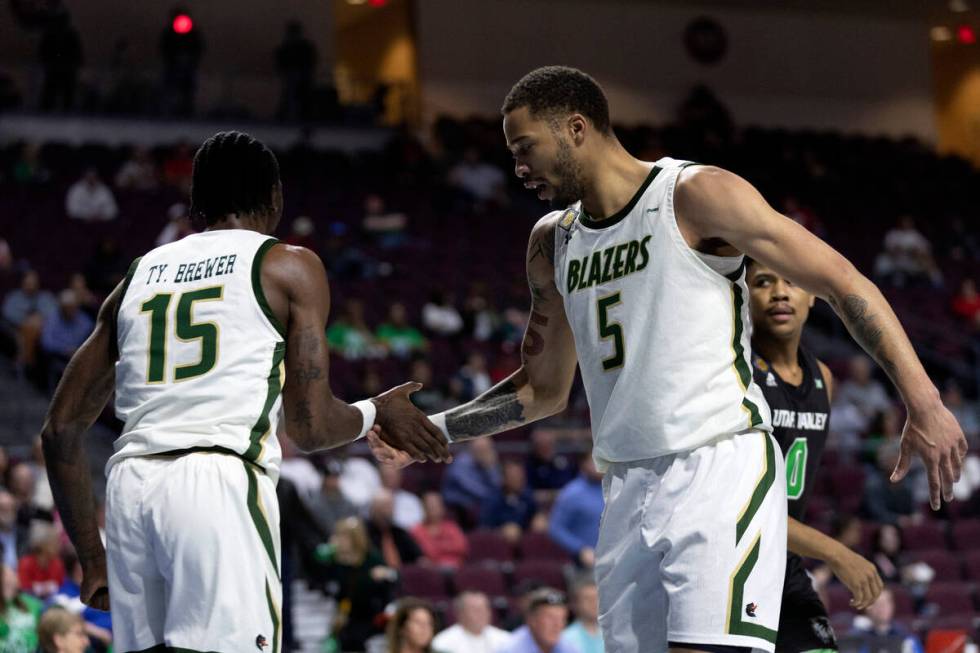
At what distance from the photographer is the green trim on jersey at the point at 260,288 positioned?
4.09 m

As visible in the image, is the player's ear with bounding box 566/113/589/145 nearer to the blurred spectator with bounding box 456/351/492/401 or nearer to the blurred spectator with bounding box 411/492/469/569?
the blurred spectator with bounding box 411/492/469/569

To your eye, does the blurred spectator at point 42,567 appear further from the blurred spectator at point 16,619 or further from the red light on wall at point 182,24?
the red light on wall at point 182,24

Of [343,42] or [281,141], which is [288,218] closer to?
[281,141]

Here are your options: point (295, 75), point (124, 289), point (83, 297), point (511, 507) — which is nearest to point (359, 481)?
point (511, 507)

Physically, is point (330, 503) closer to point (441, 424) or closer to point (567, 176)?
point (441, 424)

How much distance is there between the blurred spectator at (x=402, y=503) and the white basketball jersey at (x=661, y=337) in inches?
306

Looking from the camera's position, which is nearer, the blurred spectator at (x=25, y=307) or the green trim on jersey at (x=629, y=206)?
the green trim on jersey at (x=629, y=206)

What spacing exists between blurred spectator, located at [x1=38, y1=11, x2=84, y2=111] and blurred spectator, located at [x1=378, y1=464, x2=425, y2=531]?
37.5ft

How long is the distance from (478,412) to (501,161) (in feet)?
60.5

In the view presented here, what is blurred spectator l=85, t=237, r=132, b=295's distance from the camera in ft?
50.7

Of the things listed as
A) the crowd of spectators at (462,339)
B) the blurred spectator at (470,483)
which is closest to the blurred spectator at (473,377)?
the crowd of spectators at (462,339)

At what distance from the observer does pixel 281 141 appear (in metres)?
22.3

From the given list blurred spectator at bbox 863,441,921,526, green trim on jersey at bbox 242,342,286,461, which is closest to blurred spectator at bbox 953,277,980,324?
blurred spectator at bbox 863,441,921,526

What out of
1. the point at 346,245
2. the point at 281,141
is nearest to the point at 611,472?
the point at 346,245
